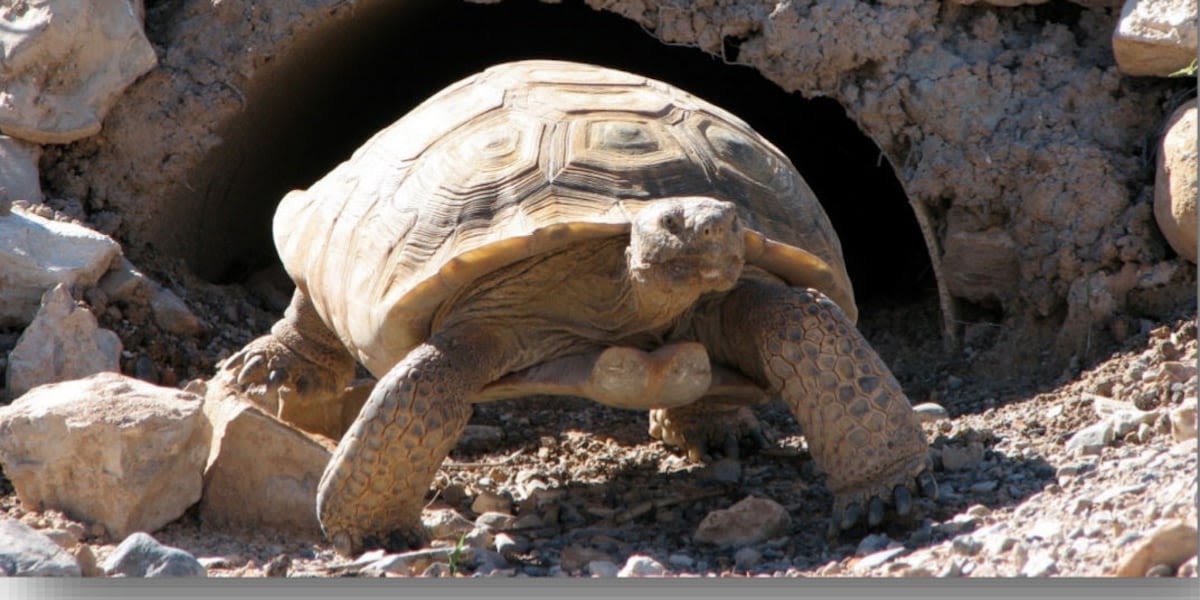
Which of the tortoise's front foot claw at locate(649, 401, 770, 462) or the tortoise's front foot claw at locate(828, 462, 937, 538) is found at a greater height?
the tortoise's front foot claw at locate(828, 462, 937, 538)

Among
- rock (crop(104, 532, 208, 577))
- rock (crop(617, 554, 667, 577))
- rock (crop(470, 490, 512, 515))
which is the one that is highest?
rock (crop(104, 532, 208, 577))

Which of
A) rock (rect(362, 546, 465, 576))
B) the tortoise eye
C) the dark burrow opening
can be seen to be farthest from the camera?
the dark burrow opening

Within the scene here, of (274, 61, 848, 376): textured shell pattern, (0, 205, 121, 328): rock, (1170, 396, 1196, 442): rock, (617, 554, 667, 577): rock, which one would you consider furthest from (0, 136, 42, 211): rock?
(1170, 396, 1196, 442): rock

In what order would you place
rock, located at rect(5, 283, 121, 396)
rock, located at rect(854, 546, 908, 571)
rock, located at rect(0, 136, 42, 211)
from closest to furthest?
1. rock, located at rect(854, 546, 908, 571)
2. rock, located at rect(5, 283, 121, 396)
3. rock, located at rect(0, 136, 42, 211)

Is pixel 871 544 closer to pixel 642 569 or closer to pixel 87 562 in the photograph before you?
pixel 642 569

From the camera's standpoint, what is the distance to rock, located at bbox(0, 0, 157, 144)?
5.78 meters

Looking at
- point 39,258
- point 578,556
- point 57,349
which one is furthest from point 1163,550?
point 39,258

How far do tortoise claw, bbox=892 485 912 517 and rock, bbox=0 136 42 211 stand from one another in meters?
3.65

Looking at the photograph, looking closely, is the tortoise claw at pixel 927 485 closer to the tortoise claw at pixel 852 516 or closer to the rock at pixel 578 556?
the tortoise claw at pixel 852 516

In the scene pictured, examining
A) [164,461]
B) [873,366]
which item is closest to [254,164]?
[164,461]

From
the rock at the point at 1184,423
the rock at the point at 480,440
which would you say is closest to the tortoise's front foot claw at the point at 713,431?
the rock at the point at 480,440

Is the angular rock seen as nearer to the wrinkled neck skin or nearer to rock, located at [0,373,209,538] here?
rock, located at [0,373,209,538]

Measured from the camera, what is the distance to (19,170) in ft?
19.4

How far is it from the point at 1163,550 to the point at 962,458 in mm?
1416
